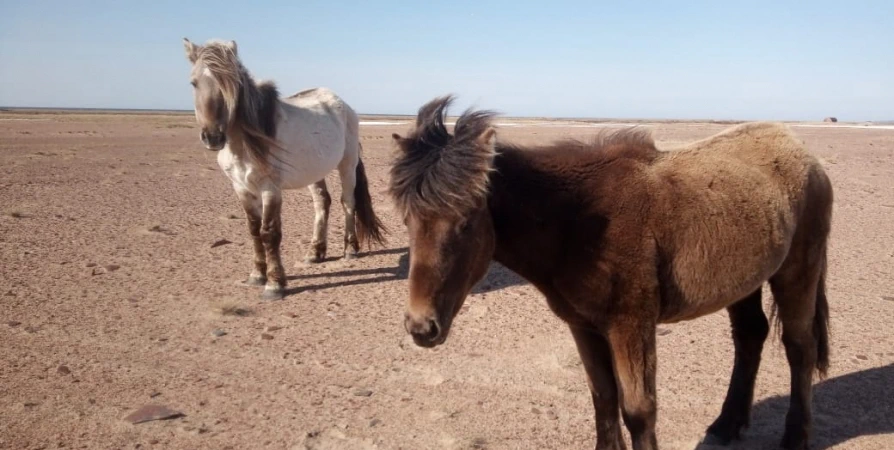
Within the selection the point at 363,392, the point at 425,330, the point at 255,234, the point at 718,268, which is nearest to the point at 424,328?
the point at 425,330

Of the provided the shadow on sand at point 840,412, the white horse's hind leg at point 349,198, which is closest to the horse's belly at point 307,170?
the white horse's hind leg at point 349,198

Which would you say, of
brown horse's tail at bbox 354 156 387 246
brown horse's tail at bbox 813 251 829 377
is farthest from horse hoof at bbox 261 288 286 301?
brown horse's tail at bbox 813 251 829 377

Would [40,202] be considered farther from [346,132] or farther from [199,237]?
[346,132]

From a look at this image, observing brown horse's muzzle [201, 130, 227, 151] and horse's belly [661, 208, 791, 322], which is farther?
brown horse's muzzle [201, 130, 227, 151]

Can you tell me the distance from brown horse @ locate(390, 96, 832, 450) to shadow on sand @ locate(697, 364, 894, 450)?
0.29 m

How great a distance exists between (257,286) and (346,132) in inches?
112

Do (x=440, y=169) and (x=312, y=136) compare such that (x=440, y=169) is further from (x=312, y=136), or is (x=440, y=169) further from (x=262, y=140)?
(x=312, y=136)

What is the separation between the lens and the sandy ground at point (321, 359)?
4.38 m

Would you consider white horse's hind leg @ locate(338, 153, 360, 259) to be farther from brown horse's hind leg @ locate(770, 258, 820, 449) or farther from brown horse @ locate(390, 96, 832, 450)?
brown horse's hind leg @ locate(770, 258, 820, 449)

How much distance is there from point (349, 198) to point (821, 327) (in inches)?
250

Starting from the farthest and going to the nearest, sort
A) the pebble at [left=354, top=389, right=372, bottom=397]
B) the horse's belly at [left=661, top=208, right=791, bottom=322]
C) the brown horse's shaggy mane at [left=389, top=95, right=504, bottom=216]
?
the pebble at [left=354, top=389, right=372, bottom=397], the horse's belly at [left=661, top=208, right=791, bottom=322], the brown horse's shaggy mane at [left=389, top=95, right=504, bottom=216]

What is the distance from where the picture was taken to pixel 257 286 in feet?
25.2

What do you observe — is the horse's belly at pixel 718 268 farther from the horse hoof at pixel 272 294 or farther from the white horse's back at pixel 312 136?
the white horse's back at pixel 312 136

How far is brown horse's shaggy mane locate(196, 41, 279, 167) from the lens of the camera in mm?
6898
